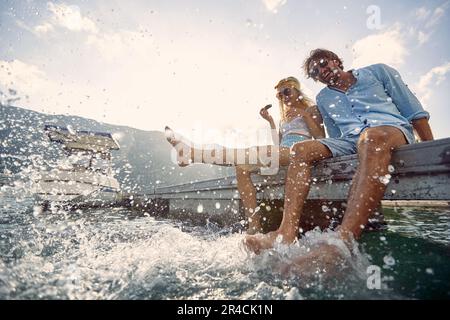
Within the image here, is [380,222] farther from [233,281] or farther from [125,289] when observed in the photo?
[125,289]

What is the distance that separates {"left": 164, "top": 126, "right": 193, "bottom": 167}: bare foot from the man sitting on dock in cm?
104

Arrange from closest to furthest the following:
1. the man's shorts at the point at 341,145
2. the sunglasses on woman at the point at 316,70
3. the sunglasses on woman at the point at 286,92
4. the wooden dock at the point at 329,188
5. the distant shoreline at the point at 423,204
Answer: the wooden dock at the point at 329,188
the man's shorts at the point at 341,145
the sunglasses on woman at the point at 316,70
the sunglasses on woman at the point at 286,92
the distant shoreline at the point at 423,204

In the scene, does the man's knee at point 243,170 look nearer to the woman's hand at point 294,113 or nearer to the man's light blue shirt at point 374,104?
the man's light blue shirt at point 374,104

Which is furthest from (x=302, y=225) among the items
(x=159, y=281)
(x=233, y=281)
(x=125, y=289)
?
(x=125, y=289)

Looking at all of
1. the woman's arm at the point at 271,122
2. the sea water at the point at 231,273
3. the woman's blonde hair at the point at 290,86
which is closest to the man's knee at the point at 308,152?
the sea water at the point at 231,273

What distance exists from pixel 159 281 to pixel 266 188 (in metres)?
2.04

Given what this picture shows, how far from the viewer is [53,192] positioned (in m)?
8.48

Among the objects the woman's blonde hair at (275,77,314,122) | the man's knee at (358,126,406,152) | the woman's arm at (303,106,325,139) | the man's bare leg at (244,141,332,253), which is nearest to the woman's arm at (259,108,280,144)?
the woman's blonde hair at (275,77,314,122)

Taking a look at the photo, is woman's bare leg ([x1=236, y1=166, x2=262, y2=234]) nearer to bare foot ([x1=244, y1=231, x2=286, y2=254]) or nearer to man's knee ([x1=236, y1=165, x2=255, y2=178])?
man's knee ([x1=236, y1=165, x2=255, y2=178])

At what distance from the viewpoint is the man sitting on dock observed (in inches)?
64.1

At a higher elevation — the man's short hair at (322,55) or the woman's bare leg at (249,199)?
the man's short hair at (322,55)

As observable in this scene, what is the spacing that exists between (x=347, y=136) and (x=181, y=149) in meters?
1.62

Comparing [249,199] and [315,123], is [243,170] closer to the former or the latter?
[249,199]

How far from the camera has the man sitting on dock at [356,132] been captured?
5.34 ft
